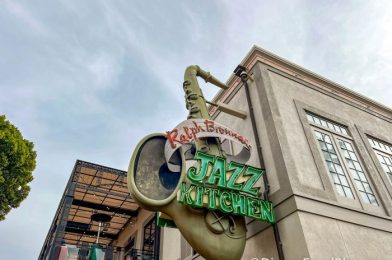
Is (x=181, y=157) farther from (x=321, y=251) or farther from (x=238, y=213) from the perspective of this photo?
(x=321, y=251)

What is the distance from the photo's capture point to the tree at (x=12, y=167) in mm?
18031

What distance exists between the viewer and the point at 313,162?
9484mm

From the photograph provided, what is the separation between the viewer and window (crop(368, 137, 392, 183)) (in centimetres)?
1209

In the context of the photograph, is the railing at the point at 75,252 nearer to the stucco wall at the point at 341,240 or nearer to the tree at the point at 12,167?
the tree at the point at 12,167

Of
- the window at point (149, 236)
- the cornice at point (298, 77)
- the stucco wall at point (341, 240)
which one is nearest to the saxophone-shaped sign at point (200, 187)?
the stucco wall at point (341, 240)

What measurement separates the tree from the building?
1035 centimetres

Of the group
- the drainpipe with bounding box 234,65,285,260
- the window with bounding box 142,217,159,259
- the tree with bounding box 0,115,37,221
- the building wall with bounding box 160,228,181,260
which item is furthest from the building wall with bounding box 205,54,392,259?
the tree with bounding box 0,115,37,221

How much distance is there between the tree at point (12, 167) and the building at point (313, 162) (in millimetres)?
10354

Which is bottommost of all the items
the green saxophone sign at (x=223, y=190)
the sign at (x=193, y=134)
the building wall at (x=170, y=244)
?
the green saxophone sign at (x=223, y=190)

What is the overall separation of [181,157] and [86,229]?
18.9 m

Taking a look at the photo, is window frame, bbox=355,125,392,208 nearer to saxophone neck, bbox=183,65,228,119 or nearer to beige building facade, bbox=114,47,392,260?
beige building facade, bbox=114,47,392,260

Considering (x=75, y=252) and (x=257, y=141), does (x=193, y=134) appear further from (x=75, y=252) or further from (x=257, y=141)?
(x=75, y=252)

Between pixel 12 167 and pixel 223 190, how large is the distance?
1644 cm

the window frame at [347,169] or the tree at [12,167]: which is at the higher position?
the tree at [12,167]
